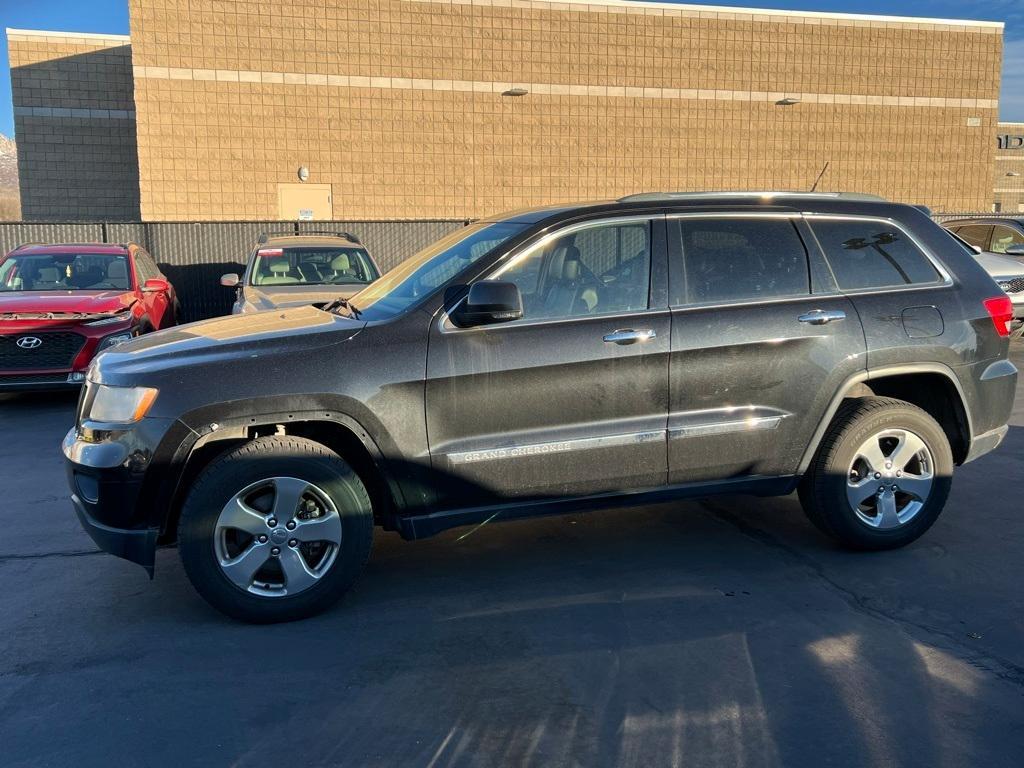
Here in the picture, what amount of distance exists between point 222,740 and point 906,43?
3132 cm

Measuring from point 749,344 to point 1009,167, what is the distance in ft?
221

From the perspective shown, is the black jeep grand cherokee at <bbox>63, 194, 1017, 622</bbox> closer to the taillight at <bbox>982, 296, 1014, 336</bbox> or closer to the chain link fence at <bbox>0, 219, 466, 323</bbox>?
the taillight at <bbox>982, 296, 1014, 336</bbox>

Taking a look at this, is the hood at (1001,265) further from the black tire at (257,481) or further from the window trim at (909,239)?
the black tire at (257,481)

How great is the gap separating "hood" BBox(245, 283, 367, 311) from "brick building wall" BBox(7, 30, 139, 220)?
2439cm

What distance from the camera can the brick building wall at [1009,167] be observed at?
60.4m

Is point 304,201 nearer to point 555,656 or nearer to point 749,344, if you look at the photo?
point 749,344

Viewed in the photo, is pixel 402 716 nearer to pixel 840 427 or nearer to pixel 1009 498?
Result: pixel 840 427

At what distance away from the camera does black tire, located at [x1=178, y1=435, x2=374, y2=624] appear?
13.1ft

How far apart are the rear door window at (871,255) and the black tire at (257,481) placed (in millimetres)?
2741

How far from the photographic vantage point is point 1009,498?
5922mm

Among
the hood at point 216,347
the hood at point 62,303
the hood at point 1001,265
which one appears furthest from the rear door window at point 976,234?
the hood at point 216,347

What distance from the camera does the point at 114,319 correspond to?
9625mm

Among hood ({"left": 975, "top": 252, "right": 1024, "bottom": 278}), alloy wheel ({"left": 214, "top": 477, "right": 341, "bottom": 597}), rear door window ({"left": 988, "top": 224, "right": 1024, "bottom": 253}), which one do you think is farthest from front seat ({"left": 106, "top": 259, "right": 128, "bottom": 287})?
rear door window ({"left": 988, "top": 224, "right": 1024, "bottom": 253})

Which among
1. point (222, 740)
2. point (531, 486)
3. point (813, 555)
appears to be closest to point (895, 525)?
point (813, 555)
